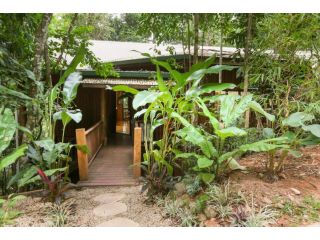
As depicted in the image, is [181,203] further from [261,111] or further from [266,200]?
[261,111]

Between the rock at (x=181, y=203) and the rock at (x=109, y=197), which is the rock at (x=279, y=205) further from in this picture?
the rock at (x=109, y=197)

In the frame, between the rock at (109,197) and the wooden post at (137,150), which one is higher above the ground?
the wooden post at (137,150)

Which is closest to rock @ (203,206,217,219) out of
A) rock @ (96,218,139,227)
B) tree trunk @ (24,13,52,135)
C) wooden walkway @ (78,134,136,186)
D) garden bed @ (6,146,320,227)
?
garden bed @ (6,146,320,227)

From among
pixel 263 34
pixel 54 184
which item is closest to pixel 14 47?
pixel 54 184

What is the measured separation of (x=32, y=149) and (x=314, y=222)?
3089mm

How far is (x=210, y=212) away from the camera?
2541 millimetres

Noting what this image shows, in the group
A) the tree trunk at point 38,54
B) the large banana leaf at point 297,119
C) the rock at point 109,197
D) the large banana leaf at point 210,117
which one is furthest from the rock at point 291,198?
the tree trunk at point 38,54

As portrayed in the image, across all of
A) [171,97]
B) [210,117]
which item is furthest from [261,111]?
[171,97]

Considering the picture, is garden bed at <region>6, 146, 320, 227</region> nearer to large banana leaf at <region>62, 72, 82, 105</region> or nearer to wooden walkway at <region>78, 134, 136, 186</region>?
wooden walkway at <region>78, 134, 136, 186</region>

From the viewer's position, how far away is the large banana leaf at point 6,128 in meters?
2.93

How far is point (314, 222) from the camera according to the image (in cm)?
232

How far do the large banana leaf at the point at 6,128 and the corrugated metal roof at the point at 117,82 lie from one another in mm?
3328

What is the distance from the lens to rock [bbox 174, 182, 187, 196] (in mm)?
A: 3141

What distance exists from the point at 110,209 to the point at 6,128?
4.91ft
